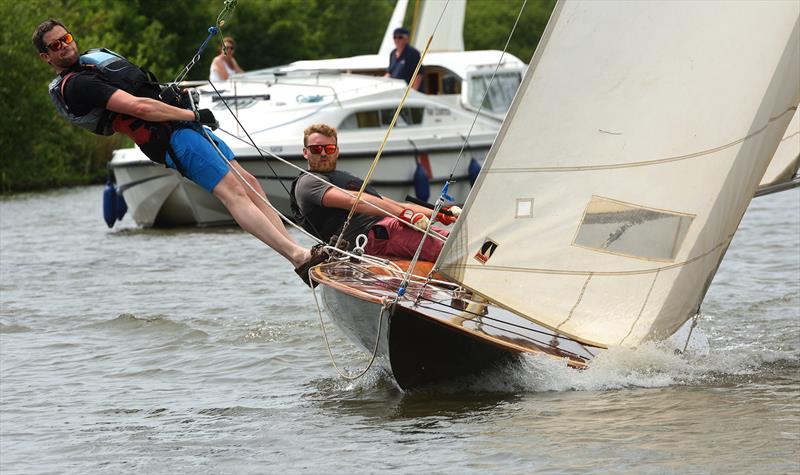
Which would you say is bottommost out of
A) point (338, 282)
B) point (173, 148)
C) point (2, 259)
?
point (2, 259)

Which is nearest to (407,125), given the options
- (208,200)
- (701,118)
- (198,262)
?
(208,200)

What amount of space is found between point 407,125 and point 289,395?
37.1ft

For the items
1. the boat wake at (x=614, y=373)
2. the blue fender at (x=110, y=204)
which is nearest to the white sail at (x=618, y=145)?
the boat wake at (x=614, y=373)

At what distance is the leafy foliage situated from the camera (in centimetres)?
2802

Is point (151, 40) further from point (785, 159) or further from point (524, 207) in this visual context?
point (524, 207)

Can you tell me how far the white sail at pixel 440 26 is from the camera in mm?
20703

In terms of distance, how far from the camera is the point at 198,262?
14977 mm

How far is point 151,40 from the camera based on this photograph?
40.9m

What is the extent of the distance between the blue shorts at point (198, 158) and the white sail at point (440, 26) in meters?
11.7

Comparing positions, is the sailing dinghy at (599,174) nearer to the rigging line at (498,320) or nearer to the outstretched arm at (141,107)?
the rigging line at (498,320)

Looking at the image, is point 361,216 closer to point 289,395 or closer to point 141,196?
point 289,395

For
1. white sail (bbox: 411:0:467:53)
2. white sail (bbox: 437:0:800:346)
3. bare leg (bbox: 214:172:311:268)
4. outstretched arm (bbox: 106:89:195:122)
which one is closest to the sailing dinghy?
white sail (bbox: 437:0:800:346)

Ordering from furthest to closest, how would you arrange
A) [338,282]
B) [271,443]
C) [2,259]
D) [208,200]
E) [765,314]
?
[208,200] → [2,259] → [765,314] → [338,282] → [271,443]

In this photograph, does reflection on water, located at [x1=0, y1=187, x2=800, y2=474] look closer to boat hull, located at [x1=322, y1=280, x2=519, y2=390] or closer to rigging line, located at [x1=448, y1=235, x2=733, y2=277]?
boat hull, located at [x1=322, y1=280, x2=519, y2=390]
